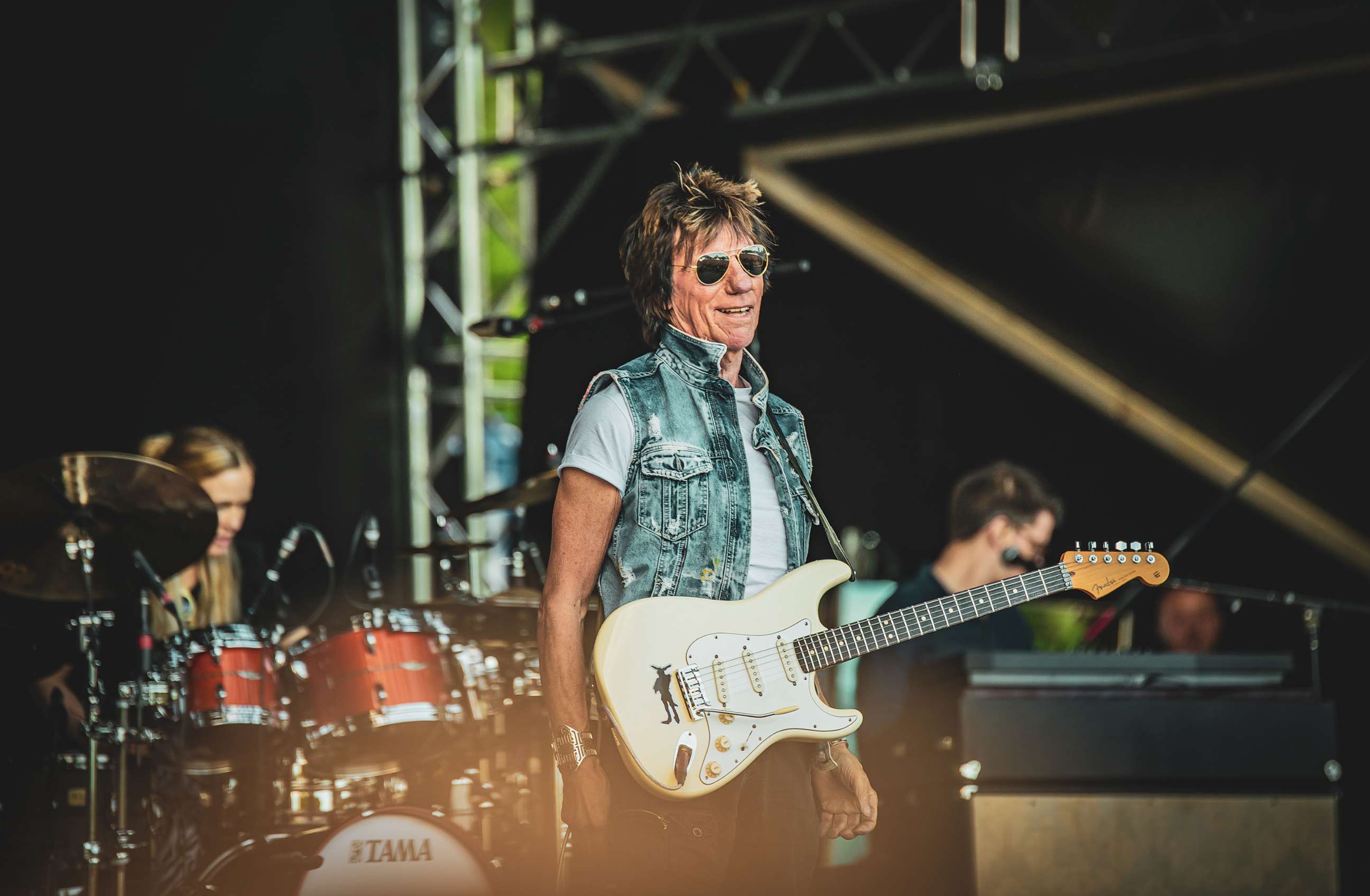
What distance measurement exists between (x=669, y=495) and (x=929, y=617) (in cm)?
55

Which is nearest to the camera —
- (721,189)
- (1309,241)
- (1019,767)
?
(721,189)

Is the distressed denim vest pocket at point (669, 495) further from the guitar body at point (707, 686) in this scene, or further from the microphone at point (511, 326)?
the microphone at point (511, 326)

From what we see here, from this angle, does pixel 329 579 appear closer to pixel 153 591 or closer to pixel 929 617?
pixel 153 591

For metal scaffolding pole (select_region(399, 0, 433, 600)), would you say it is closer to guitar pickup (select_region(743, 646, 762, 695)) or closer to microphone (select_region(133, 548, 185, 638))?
microphone (select_region(133, 548, 185, 638))

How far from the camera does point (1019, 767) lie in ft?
13.0

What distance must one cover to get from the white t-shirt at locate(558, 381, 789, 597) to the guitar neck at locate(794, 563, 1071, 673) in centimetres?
17

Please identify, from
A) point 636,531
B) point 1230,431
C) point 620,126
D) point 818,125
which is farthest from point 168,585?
point 1230,431

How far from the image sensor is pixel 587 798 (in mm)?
2379

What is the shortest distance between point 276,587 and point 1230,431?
5.03 m

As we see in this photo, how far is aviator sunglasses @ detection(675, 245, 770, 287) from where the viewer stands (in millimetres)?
2533

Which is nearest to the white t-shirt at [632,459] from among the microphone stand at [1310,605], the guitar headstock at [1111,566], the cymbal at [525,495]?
the guitar headstock at [1111,566]

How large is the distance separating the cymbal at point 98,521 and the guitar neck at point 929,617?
2177 millimetres

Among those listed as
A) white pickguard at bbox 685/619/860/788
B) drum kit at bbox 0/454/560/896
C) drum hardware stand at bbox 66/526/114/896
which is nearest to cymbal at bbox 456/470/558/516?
drum kit at bbox 0/454/560/896

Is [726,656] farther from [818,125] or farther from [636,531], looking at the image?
[818,125]
